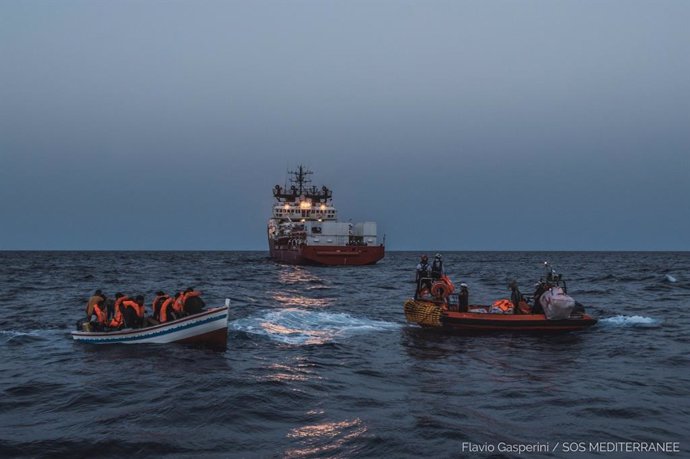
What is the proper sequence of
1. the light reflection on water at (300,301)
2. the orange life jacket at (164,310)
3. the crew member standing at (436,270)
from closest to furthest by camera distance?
1. the orange life jacket at (164,310)
2. the crew member standing at (436,270)
3. the light reflection on water at (300,301)

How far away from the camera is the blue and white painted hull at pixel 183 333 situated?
17.8 metres

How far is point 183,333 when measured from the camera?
18.0 metres

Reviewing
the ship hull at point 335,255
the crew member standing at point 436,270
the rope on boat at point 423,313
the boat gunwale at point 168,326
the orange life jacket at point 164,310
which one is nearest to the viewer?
the boat gunwale at point 168,326

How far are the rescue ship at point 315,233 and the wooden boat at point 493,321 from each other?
49820 mm

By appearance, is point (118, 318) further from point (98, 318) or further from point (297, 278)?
point (297, 278)

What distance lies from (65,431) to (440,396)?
759 cm

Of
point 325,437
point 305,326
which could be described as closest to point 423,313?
point 305,326

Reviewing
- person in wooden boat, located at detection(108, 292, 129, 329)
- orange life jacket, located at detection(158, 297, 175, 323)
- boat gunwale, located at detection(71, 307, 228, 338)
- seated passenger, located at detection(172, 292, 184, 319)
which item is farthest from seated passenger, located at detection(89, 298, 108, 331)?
seated passenger, located at detection(172, 292, 184, 319)

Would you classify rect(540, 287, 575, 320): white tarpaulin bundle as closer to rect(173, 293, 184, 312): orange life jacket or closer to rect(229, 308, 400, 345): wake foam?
rect(229, 308, 400, 345): wake foam

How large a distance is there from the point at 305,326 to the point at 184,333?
6.46 meters

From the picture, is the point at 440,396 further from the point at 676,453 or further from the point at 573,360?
the point at 573,360

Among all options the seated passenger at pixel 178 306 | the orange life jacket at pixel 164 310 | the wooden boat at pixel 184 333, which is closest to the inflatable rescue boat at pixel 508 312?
the wooden boat at pixel 184 333

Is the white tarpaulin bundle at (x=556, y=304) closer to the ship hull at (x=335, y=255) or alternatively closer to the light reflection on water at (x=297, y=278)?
the light reflection on water at (x=297, y=278)

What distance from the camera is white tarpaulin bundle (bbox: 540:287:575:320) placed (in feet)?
66.3
